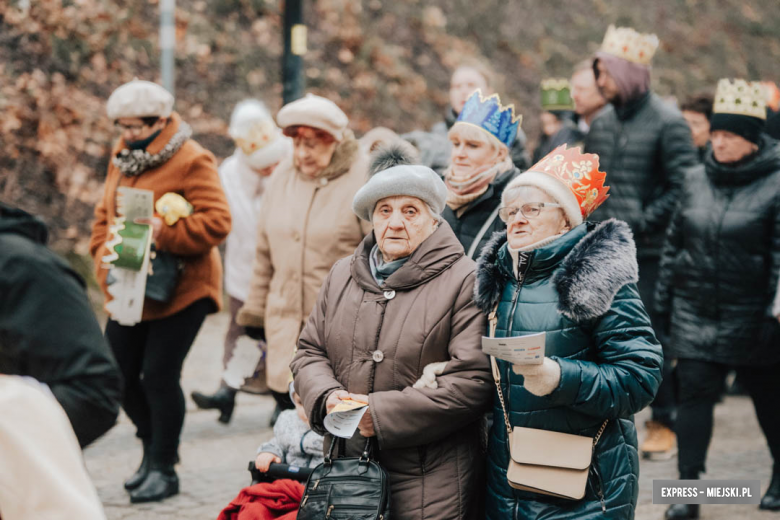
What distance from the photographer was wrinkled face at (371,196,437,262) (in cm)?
374

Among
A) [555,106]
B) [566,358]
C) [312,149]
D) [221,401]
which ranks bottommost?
[221,401]

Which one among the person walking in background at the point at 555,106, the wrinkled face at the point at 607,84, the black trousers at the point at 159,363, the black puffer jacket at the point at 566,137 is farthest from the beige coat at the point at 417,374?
the person walking in background at the point at 555,106

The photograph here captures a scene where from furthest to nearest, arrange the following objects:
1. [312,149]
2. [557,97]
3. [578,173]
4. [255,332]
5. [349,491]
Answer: [557,97] < [255,332] < [312,149] < [578,173] < [349,491]

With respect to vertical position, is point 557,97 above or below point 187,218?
above

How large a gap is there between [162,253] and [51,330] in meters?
3.09

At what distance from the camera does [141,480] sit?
5555mm

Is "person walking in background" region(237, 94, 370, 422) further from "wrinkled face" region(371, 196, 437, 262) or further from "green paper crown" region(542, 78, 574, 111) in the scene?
"green paper crown" region(542, 78, 574, 111)

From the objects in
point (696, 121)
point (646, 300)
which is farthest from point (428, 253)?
point (696, 121)

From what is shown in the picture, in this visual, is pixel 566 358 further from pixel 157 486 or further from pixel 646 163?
pixel 646 163

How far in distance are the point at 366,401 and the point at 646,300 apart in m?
3.75

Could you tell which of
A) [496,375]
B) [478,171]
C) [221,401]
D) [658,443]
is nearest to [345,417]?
[496,375]

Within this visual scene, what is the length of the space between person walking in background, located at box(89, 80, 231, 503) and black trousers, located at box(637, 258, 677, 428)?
3005 mm

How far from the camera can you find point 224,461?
635 cm

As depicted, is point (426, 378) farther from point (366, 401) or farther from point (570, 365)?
point (570, 365)
